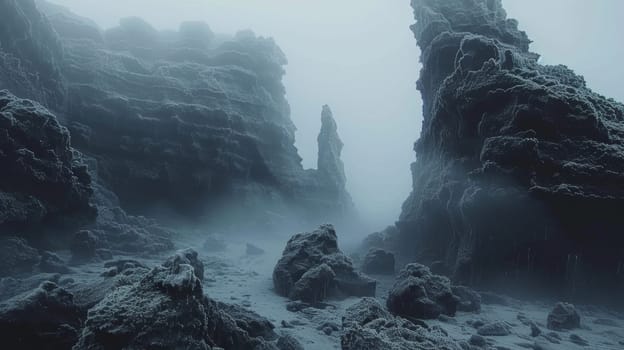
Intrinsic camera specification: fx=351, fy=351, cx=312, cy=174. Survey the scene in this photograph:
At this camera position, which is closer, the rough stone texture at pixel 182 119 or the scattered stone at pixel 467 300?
the scattered stone at pixel 467 300

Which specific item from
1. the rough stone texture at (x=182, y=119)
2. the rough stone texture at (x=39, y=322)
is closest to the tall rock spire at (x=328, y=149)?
the rough stone texture at (x=182, y=119)

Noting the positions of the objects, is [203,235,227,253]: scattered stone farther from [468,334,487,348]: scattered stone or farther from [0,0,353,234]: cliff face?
[468,334,487,348]: scattered stone

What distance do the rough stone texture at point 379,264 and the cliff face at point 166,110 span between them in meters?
14.7

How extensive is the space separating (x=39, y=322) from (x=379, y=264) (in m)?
16.0

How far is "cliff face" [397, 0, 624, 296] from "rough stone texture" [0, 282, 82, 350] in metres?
14.6

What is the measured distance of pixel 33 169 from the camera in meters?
13.7

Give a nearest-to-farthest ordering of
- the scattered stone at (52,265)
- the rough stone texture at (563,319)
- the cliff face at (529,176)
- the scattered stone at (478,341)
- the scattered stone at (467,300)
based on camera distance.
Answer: the scattered stone at (478,341) → the rough stone texture at (563,319) → the scattered stone at (52,265) → the scattered stone at (467,300) → the cliff face at (529,176)

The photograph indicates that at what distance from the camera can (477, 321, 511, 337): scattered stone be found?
990 cm

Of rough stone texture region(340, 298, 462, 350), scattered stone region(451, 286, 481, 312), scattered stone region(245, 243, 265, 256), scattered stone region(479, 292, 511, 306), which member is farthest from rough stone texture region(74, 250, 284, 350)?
scattered stone region(245, 243, 265, 256)

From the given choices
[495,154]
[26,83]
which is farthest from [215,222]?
[495,154]

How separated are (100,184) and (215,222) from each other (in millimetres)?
9252

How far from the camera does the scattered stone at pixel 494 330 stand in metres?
9.90

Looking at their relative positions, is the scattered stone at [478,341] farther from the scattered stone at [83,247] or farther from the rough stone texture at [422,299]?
the scattered stone at [83,247]

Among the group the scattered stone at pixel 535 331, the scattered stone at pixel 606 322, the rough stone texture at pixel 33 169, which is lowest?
the scattered stone at pixel 535 331
